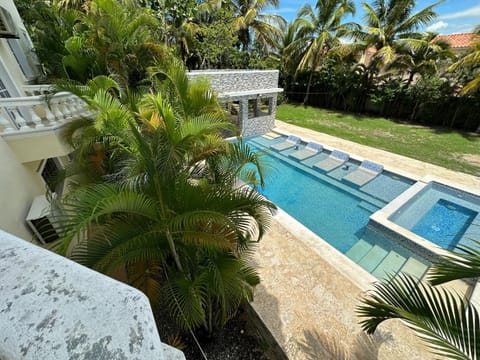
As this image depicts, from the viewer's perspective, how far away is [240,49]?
18797 millimetres

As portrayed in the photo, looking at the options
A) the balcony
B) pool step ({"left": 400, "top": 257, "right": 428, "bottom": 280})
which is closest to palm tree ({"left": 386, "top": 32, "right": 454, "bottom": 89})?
pool step ({"left": 400, "top": 257, "right": 428, "bottom": 280})

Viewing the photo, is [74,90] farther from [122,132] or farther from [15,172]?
[15,172]

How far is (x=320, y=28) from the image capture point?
17.3m

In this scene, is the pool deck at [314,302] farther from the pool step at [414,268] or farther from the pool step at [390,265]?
the pool step at [390,265]

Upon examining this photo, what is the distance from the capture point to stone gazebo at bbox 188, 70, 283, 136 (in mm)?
11865

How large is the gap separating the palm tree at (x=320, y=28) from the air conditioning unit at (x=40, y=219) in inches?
762

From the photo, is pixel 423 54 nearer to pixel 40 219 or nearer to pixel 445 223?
pixel 445 223

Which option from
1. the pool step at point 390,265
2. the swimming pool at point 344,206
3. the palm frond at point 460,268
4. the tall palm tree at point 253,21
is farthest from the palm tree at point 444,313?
the tall palm tree at point 253,21

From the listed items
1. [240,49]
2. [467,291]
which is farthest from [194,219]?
[240,49]

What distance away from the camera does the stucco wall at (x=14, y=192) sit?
11.4 feet

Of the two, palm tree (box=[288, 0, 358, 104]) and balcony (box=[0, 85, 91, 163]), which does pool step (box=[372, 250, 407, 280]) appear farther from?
palm tree (box=[288, 0, 358, 104])

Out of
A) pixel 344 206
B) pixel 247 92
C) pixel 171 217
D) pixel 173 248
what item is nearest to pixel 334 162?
pixel 344 206

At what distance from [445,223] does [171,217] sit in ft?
29.7

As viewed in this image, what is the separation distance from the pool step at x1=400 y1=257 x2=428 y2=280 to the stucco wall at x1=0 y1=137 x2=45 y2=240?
325 inches
